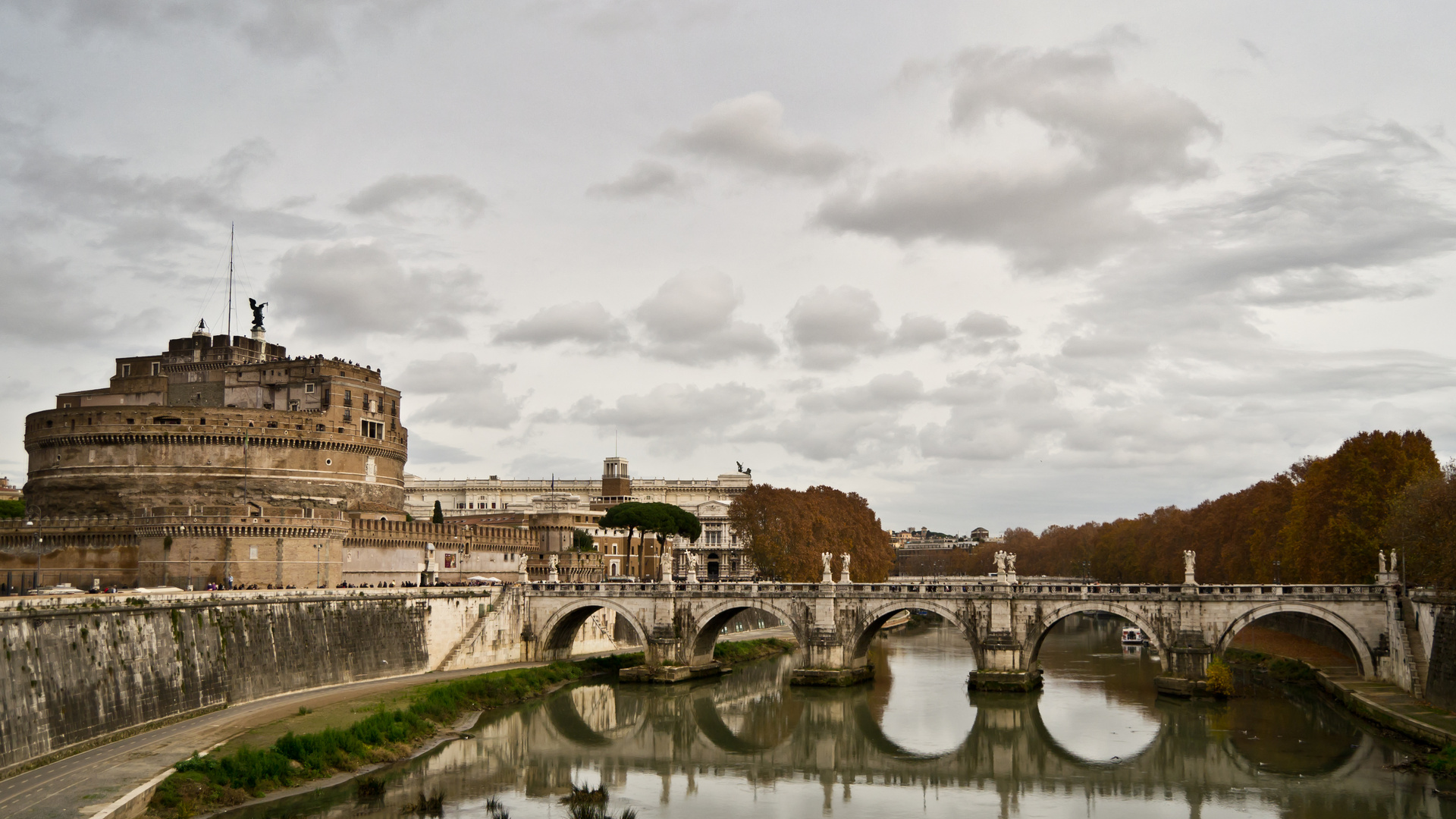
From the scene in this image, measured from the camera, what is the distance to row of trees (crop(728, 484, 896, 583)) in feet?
282

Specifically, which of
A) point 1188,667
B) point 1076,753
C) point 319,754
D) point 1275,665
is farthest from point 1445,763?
point 319,754

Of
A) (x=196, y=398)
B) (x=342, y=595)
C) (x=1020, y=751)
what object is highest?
(x=196, y=398)

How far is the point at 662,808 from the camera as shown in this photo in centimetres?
3788

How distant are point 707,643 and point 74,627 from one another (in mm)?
38568

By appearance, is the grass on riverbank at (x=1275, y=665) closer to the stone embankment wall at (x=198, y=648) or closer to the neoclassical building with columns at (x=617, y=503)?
the stone embankment wall at (x=198, y=648)

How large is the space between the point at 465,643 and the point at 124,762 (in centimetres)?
3149

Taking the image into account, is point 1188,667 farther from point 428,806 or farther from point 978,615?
point 428,806

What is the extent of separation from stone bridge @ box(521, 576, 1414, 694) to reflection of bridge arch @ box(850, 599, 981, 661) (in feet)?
0.23

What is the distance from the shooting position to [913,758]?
46656mm

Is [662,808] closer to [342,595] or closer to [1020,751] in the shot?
[1020,751]

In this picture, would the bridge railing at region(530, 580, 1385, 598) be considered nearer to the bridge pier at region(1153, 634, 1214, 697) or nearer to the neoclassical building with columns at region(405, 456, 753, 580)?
the bridge pier at region(1153, 634, 1214, 697)

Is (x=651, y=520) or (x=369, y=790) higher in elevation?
(x=651, y=520)

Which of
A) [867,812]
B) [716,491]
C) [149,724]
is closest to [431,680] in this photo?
[149,724]

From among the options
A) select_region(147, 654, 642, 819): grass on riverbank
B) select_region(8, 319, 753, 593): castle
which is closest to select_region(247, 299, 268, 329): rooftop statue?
select_region(8, 319, 753, 593): castle
